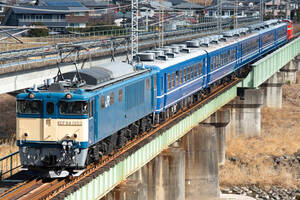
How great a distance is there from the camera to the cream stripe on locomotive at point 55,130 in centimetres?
2155

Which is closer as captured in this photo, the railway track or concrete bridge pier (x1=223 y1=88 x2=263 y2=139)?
the railway track

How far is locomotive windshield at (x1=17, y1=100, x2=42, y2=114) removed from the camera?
2194 cm

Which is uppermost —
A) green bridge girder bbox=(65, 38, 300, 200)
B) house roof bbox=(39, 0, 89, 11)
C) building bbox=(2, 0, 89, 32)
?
house roof bbox=(39, 0, 89, 11)

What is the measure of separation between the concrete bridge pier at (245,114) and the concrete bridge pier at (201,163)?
1701 centimetres

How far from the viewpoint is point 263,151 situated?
5672 centimetres

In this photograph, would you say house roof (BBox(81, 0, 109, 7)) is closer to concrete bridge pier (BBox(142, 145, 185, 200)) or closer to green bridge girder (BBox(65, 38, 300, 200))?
green bridge girder (BBox(65, 38, 300, 200))

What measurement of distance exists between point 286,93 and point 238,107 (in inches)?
1121

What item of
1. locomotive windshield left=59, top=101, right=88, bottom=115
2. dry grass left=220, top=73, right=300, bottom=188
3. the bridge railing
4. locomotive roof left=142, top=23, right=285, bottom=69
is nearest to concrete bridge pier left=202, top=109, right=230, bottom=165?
dry grass left=220, top=73, right=300, bottom=188

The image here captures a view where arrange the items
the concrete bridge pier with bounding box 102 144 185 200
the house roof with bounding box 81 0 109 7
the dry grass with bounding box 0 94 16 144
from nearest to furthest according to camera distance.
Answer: the concrete bridge pier with bounding box 102 144 185 200 < the dry grass with bounding box 0 94 16 144 < the house roof with bounding box 81 0 109 7

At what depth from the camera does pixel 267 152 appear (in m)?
56.2

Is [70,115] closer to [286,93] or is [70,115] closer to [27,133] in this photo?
[27,133]

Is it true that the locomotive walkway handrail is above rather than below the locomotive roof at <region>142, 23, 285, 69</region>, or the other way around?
below

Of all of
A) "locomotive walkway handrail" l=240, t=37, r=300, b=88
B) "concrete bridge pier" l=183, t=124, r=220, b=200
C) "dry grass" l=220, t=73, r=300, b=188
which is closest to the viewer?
"concrete bridge pier" l=183, t=124, r=220, b=200

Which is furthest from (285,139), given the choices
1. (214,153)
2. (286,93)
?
(286,93)
